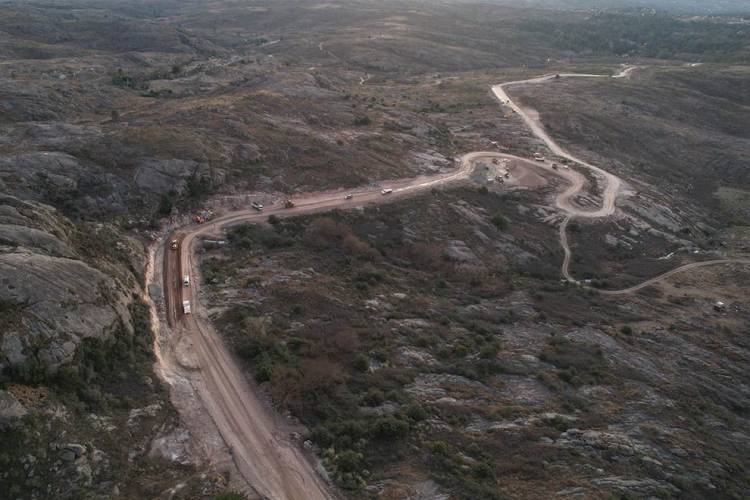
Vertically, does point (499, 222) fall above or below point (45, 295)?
below

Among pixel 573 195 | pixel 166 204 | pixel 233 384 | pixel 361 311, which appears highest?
pixel 166 204

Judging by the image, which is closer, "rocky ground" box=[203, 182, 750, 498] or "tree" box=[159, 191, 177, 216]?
"rocky ground" box=[203, 182, 750, 498]

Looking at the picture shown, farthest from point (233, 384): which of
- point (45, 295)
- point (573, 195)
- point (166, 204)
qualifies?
point (573, 195)

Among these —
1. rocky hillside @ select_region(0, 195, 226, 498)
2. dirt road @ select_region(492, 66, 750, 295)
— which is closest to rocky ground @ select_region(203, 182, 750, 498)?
dirt road @ select_region(492, 66, 750, 295)

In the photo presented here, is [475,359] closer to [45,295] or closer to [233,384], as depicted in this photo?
[233,384]

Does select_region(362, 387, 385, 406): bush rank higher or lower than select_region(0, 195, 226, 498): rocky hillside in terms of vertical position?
lower

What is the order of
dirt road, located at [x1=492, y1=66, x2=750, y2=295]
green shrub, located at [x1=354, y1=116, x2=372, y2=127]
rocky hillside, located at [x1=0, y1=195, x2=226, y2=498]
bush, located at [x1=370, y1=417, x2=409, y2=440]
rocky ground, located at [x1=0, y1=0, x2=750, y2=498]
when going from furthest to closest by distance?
green shrub, located at [x1=354, y1=116, x2=372, y2=127]
dirt road, located at [x1=492, y1=66, x2=750, y2=295]
bush, located at [x1=370, y1=417, x2=409, y2=440]
rocky ground, located at [x1=0, y1=0, x2=750, y2=498]
rocky hillside, located at [x1=0, y1=195, x2=226, y2=498]

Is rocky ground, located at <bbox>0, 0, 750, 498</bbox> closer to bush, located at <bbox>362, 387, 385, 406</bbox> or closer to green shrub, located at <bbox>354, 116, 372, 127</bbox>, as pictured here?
bush, located at <bbox>362, 387, 385, 406</bbox>

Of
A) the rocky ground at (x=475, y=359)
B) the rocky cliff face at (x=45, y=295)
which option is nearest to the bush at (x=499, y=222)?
the rocky ground at (x=475, y=359)

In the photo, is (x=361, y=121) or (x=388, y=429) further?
(x=361, y=121)

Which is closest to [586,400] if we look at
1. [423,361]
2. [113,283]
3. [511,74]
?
[423,361]

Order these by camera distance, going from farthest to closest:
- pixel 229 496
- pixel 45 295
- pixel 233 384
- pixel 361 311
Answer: pixel 361 311
pixel 233 384
pixel 45 295
pixel 229 496
